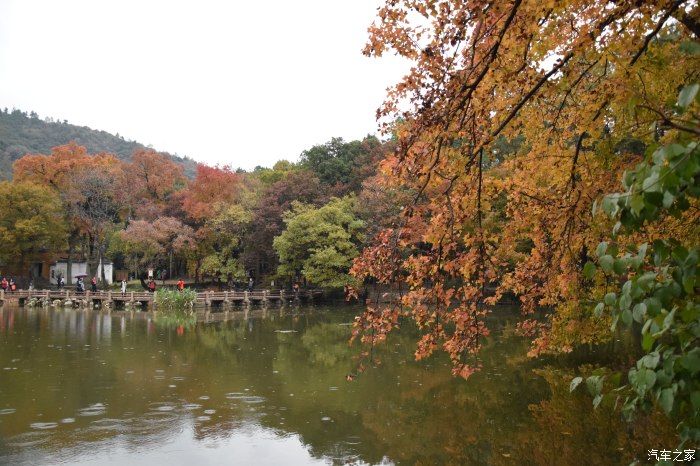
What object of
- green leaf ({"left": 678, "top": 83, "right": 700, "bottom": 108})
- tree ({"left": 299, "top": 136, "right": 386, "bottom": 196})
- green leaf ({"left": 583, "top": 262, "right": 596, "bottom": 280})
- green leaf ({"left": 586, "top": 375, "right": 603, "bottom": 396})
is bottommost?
green leaf ({"left": 586, "top": 375, "right": 603, "bottom": 396})

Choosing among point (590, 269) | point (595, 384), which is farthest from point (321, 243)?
point (590, 269)

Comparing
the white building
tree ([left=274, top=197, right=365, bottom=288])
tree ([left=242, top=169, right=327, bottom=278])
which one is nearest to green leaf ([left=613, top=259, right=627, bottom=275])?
tree ([left=274, top=197, right=365, bottom=288])

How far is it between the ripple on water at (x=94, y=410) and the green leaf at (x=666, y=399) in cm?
922

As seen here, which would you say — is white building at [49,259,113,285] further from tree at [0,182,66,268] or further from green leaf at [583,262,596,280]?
green leaf at [583,262,596,280]

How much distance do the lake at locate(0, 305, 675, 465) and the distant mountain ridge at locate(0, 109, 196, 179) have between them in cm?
7981

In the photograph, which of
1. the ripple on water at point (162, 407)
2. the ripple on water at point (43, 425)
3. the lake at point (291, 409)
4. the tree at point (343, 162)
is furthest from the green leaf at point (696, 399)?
the tree at point (343, 162)

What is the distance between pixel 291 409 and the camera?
9836mm

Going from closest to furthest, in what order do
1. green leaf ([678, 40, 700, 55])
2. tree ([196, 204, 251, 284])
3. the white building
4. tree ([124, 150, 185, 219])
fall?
1. green leaf ([678, 40, 700, 55])
2. tree ([196, 204, 251, 284])
3. tree ([124, 150, 185, 219])
4. the white building

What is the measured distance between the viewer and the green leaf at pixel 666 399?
6.61ft

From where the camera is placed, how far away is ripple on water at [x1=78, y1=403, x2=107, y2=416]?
9272 mm

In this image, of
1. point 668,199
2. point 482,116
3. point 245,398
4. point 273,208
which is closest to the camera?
point 668,199

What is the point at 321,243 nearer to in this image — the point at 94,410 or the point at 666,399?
the point at 94,410

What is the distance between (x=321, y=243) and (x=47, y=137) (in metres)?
78.8

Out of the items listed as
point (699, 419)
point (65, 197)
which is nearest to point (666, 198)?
point (699, 419)
